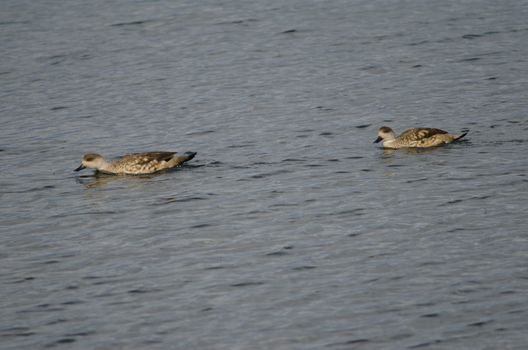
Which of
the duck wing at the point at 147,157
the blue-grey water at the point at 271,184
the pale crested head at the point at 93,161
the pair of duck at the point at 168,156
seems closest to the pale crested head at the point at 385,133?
the pair of duck at the point at 168,156

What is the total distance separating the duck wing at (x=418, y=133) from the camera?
71.6 ft

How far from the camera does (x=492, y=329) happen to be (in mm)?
13172

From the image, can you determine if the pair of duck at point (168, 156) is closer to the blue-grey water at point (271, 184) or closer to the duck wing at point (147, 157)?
the duck wing at point (147, 157)

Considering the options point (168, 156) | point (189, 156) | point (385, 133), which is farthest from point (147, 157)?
point (385, 133)

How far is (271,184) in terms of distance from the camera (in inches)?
810

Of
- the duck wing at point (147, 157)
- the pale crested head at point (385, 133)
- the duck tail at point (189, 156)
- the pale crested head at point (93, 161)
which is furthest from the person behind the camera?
the pale crested head at point (385, 133)

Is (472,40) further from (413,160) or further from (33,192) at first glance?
(33,192)

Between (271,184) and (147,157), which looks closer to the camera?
(271,184)

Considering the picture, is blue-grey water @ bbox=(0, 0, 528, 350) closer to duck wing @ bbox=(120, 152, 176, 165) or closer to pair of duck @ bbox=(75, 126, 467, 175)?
pair of duck @ bbox=(75, 126, 467, 175)

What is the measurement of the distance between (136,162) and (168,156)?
63 cm

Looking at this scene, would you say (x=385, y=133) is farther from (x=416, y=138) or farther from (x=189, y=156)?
(x=189, y=156)

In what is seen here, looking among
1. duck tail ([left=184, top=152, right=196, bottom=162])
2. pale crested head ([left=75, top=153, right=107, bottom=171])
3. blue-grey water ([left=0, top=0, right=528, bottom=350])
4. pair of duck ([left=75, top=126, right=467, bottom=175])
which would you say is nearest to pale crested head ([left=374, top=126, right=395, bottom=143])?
pair of duck ([left=75, top=126, right=467, bottom=175])

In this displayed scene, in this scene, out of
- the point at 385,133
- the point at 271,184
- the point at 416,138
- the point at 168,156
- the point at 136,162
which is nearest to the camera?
the point at 271,184

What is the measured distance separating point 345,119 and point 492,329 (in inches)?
488
